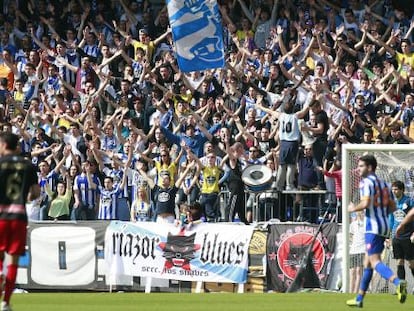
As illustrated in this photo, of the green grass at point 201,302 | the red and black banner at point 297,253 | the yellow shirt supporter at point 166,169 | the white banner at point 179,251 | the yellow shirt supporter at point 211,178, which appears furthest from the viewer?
the yellow shirt supporter at point 166,169

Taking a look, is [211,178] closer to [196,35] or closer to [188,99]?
[196,35]

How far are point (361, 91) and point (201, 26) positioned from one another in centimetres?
404

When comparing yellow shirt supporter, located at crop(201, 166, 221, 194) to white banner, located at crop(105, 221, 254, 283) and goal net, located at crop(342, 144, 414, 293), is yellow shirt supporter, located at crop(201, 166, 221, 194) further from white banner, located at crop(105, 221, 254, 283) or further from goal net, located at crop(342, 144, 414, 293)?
goal net, located at crop(342, 144, 414, 293)

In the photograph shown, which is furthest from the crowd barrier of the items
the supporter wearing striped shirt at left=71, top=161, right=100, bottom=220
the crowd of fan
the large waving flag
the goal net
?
the large waving flag

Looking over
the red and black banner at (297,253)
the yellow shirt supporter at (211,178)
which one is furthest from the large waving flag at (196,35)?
the red and black banner at (297,253)

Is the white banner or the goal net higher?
the goal net

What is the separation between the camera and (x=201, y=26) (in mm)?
24578

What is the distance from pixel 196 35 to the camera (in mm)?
24531

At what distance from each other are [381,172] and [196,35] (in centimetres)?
457

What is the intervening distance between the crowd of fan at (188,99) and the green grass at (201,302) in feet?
11.4

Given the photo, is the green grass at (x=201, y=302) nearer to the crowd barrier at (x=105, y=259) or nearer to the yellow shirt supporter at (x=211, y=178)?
the crowd barrier at (x=105, y=259)

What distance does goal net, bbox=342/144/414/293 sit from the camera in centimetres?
2245

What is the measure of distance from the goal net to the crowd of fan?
613 millimetres

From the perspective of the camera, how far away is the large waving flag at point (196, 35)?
24.6 meters
